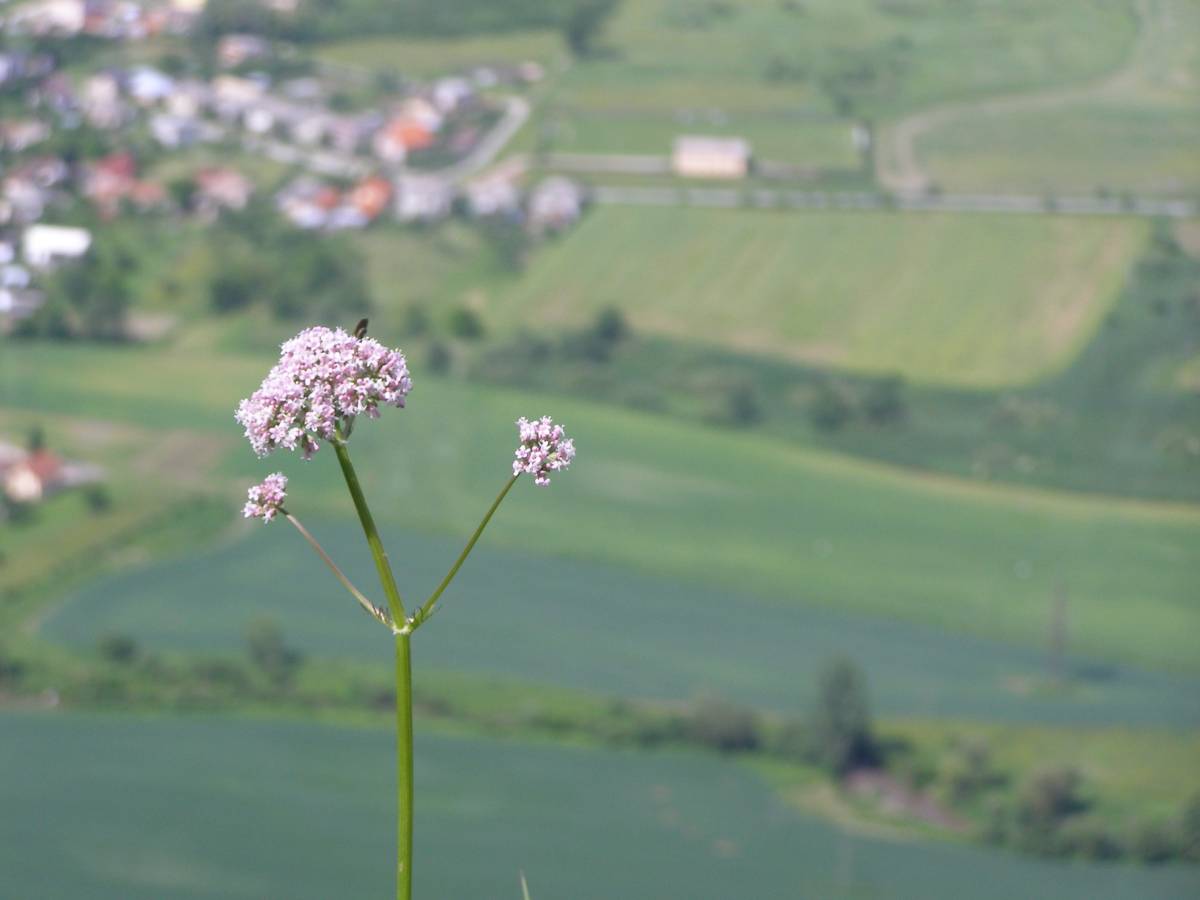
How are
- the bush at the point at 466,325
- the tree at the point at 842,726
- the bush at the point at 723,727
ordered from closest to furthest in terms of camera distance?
the tree at the point at 842,726 → the bush at the point at 723,727 → the bush at the point at 466,325

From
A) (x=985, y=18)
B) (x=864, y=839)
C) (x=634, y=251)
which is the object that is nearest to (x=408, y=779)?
(x=864, y=839)

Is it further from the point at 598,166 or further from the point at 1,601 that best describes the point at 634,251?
the point at 1,601

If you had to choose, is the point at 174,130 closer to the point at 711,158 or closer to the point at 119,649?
the point at 711,158

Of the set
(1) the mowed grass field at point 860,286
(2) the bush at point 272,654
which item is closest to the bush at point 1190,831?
(1) the mowed grass field at point 860,286

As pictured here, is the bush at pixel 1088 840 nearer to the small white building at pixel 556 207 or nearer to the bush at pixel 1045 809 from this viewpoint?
the bush at pixel 1045 809

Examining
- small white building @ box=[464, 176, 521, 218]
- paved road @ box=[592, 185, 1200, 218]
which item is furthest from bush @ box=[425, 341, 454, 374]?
paved road @ box=[592, 185, 1200, 218]

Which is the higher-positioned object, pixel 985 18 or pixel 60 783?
pixel 985 18
